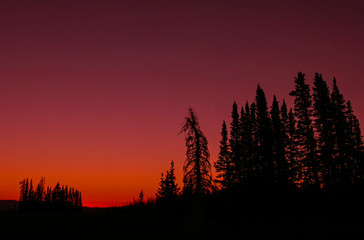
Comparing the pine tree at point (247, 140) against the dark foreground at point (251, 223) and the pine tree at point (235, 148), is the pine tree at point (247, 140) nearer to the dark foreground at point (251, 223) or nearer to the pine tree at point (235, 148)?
the pine tree at point (235, 148)

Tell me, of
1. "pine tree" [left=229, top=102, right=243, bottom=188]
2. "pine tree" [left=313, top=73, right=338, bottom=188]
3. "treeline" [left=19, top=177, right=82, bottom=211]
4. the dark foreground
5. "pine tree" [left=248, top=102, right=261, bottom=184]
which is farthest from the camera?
"treeline" [left=19, top=177, right=82, bottom=211]

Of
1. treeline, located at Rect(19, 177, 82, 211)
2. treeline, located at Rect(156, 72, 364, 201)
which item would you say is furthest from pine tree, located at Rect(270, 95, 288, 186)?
treeline, located at Rect(19, 177, 82, 211)

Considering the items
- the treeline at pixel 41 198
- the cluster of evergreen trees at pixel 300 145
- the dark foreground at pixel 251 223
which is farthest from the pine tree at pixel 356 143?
the treeline at pixel 41 198

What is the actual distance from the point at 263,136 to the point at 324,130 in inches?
313

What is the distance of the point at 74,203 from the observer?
14275cm

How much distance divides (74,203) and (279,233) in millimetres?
Result: 141123

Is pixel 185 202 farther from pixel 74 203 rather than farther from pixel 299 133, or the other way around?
pixel 74 203

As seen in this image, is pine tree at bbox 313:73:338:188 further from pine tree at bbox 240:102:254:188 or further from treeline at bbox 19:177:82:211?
treeline at bbox 19:177:82:211

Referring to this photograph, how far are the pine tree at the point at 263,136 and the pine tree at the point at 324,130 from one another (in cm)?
618

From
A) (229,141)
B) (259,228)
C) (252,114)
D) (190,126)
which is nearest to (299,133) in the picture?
(252,114)

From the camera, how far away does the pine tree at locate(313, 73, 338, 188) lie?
37250mm

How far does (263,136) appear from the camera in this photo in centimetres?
4216

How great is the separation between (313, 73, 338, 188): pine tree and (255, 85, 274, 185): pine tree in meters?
6.18

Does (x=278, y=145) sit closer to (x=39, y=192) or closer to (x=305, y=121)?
(x=305, y=121)
